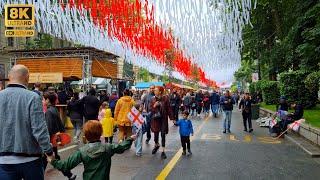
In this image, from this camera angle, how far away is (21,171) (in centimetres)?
468

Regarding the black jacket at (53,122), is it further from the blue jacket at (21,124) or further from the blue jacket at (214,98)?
the blue jacket at (214,98)

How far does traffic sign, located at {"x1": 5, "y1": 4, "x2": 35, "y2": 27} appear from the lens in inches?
553

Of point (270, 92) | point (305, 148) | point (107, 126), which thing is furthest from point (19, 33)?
point (270, 92)

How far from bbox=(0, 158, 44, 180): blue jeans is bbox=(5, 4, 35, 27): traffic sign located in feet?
32.9

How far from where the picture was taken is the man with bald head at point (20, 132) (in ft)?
15.1

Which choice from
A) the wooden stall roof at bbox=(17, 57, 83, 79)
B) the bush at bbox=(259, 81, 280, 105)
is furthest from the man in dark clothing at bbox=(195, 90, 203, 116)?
the wooden stall roof at bbox=(17, 57, 83, 79)

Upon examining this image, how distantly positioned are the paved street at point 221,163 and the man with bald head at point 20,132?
466cm

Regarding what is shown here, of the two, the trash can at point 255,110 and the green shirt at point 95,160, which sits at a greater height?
the green shirt at point 95,160

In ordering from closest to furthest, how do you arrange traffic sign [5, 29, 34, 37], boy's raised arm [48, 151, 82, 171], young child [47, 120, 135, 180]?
boy's raised arm [48, 151, 82, 171] < young child [47, 120, 135, 180] < traffic sign [5, 29, 34, 37]

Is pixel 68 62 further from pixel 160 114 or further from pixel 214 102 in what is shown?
pixel 160 114

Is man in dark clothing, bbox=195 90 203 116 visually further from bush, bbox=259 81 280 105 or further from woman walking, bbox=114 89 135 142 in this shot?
woman walking, bbox=114 89 135 142

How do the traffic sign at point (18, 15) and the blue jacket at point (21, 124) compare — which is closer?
the blue jacket at point (21, 124)

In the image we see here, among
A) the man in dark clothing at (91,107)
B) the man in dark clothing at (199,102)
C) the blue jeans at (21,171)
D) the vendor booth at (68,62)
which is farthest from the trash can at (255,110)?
the blue jeans at (21,171)

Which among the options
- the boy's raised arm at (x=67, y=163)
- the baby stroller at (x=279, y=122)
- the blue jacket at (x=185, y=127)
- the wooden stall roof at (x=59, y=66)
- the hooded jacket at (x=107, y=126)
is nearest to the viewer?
the boy's raised arm at (x=67, y=163)
